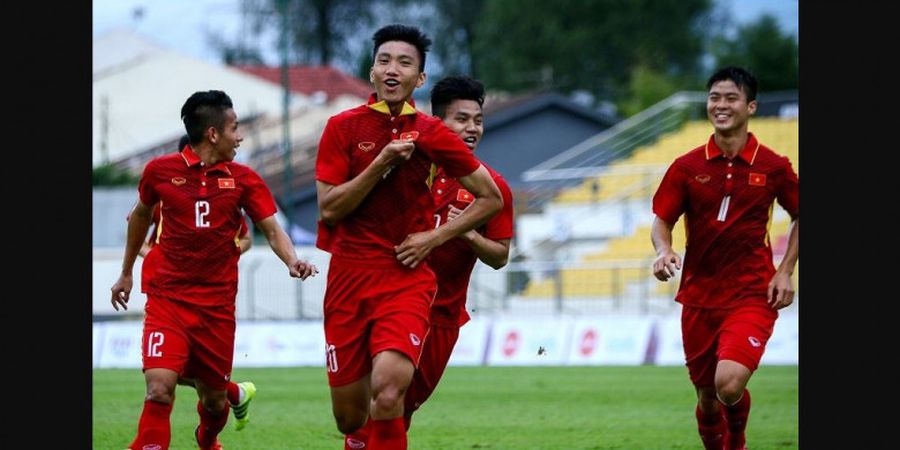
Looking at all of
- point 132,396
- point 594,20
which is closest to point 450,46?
point 594,20

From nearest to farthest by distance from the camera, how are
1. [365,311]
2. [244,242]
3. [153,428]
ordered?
1. [365,311]
2. [153,428]
3. [244,242]

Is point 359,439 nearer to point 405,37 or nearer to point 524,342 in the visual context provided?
point 405,37

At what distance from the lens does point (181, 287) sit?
10734 millimetres

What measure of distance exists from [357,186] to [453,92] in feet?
5.39

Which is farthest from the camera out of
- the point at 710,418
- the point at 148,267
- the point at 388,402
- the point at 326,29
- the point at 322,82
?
the point at 326,29

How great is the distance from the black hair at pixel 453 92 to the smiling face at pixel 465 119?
34 millimetres

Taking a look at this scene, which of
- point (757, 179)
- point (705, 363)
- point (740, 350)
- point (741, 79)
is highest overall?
point (741, 79)

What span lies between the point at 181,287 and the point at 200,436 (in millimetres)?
1549

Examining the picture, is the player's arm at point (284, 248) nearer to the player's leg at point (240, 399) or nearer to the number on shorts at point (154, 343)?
the number on shorts at point (154, 343)

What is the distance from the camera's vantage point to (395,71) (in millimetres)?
9250

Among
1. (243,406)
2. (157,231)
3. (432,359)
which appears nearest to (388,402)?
(432,359)

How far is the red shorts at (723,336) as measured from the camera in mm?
10609

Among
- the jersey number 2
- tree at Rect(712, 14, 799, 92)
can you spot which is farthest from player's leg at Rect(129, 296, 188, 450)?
tree at Rect(712, 14, 799, 92)

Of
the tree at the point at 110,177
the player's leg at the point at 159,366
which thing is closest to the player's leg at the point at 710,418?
the player's leg at the point at 159,366
